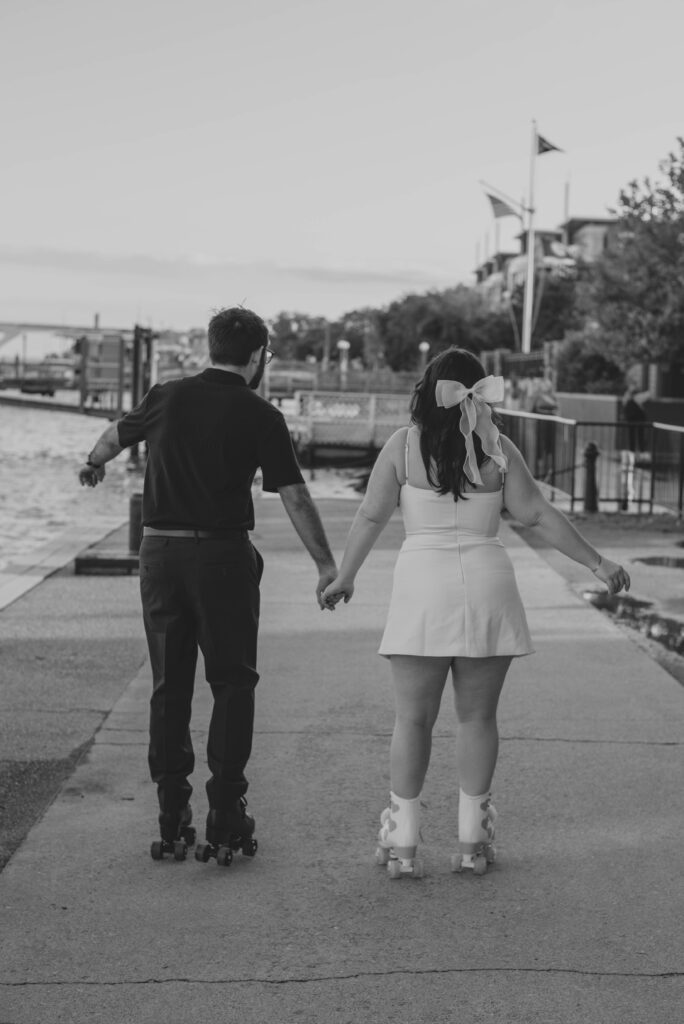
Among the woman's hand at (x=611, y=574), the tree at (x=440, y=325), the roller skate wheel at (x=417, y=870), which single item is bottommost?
the roller skate wheel at (x=417, y=870)

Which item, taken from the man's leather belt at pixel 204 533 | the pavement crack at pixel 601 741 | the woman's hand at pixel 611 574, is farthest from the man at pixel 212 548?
the pavement crack at pixel 601 741

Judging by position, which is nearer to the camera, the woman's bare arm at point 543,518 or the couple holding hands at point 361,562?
the couple holding hands at point 361,562

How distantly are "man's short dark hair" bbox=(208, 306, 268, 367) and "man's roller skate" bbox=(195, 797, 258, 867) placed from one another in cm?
158

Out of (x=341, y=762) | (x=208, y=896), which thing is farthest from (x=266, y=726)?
(x=208, y=896)

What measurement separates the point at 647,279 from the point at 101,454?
1127 inches

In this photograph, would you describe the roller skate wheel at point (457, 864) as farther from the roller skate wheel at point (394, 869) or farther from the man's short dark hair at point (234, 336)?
the man's short dark hair at point (234, 336)

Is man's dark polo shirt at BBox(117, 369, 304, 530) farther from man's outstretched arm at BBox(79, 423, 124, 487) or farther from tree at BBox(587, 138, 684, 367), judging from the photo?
tree at BBox(587, 138, 684, 367)

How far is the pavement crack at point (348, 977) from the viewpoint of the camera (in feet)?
12.9

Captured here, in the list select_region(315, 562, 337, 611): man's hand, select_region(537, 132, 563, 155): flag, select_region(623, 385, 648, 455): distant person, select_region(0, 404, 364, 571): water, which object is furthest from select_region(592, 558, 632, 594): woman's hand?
select_region(537, 132, 563, 155): flag

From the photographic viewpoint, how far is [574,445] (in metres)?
18.6

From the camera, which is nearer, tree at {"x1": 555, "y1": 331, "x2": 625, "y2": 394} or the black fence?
the black fence

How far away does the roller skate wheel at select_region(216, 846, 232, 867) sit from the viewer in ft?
16.3

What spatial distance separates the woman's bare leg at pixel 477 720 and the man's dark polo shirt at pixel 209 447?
3.18 ft

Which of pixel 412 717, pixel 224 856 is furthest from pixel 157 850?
pixel 412 717
